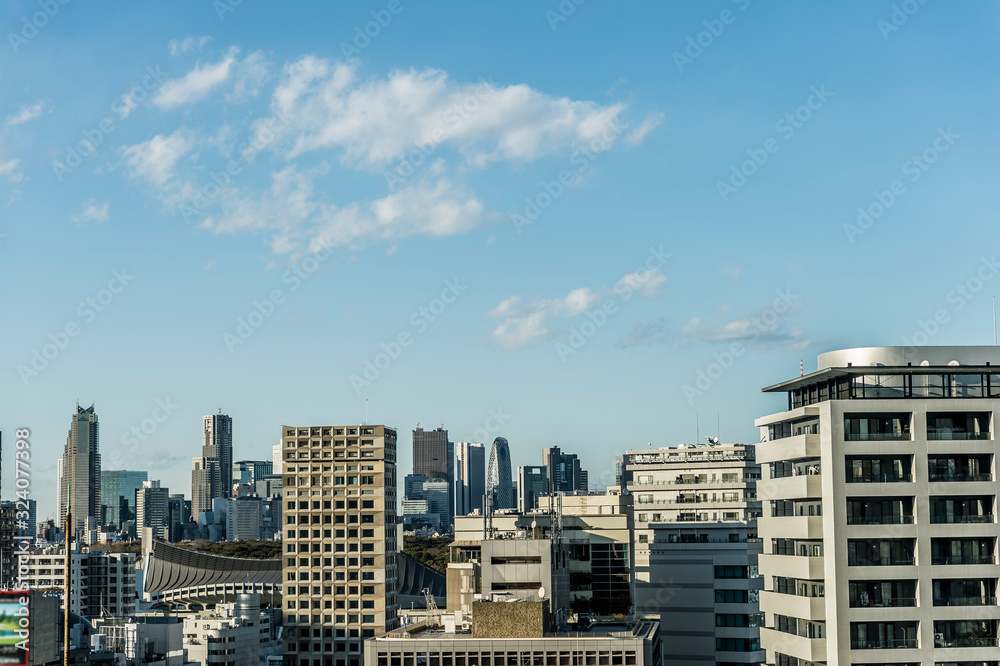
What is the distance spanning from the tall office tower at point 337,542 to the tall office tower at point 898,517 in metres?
113

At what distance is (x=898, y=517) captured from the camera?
62062 mm

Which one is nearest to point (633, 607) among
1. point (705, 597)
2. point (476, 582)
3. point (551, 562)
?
point (705, 597)

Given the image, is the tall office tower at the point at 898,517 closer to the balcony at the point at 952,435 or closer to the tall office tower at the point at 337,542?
the balcony at the point at 952,435

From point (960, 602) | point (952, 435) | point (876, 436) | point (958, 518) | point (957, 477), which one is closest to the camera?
point (960, 602)

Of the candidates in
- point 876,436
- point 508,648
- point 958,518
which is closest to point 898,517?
point 958,518

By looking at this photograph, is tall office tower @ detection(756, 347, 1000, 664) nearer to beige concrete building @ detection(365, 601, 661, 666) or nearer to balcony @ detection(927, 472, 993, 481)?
balcony @ detection(927, 472, 993, 481)

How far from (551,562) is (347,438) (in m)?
88.3

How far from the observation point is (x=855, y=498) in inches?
2452

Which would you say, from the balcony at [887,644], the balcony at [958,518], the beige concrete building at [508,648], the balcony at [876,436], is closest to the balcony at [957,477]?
the balcony at [958,518]

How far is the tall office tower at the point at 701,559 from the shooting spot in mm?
117625

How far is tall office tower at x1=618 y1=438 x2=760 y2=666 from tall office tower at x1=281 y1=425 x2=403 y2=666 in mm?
45079

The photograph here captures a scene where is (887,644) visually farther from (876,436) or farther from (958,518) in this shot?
(876,436)

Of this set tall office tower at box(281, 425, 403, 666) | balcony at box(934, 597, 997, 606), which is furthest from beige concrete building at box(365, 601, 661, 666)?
tall office tower at box(281, 425, 403, 666)

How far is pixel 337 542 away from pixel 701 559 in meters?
71.4
